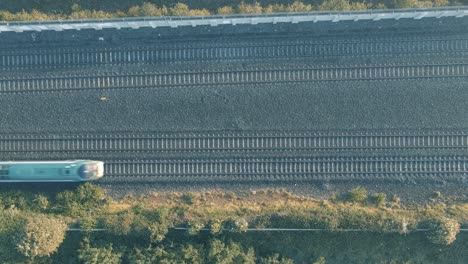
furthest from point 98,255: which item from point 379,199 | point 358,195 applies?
point 379,199

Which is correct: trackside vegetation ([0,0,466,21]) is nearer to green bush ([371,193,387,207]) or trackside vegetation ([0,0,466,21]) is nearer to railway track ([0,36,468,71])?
railway track ([0,36,468,71])

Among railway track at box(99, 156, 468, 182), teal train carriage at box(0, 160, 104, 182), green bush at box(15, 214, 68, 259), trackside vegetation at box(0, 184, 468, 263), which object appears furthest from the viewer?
railway track at box(99, 156, 468, 182)

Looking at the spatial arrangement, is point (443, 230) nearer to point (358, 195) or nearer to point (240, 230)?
point (358, 195)

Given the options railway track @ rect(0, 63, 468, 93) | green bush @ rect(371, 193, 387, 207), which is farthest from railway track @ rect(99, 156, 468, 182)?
railway track @ rect(0, 63, 468, 93)

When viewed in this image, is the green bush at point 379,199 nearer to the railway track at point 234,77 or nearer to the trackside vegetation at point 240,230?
the trackside vegetation at point 240,230

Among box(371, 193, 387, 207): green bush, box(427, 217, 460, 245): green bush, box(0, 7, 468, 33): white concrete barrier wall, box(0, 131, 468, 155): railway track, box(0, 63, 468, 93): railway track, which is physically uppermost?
→ box(0, 7, 468, 33): white concrete barrier wall

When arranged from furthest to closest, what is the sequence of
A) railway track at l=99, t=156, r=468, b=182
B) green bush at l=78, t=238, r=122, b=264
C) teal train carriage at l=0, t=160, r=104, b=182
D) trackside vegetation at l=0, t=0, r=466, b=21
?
trackside vegetation at l=0, t=0, r=466, b=21, railway track at l=99, t=156, r=468, b=182, teal train carriage at l=0, t=160, r=104, b=182, green bush at l=78, t=238, r=122, b=264

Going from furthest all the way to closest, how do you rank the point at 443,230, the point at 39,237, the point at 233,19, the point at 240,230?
the point at 233,19 → the point at 240,230 → the point at 443,230 → the point at 39,237
